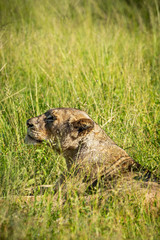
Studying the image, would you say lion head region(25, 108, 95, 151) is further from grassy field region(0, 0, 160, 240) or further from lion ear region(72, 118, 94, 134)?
grassy field region(0, 0, 160, 240)

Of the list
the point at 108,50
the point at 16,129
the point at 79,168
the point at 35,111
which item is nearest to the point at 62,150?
the point at 79,168

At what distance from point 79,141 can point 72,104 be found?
1.50 m

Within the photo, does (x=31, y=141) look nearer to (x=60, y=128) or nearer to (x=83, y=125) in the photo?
(x=60, y=128)

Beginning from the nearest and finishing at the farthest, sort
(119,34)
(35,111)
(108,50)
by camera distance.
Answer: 1. (35,111)
2. (108,50)
3. (119,34)

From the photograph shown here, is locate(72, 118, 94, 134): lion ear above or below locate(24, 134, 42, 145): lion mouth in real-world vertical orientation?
above

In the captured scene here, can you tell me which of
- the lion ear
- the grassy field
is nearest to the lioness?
the lion ear

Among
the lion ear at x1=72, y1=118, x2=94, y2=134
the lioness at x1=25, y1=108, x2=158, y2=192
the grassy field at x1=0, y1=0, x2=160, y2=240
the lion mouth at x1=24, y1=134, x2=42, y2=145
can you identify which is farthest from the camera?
the lion mouth at x1=24, y1=134, x2=42, y2=145

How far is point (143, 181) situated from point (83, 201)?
30.1 inches

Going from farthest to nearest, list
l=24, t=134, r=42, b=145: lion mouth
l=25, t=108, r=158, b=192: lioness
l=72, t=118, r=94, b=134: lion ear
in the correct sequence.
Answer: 1. l=24, t=134, r=42, b=145: lion mouth
2. l=72, t=118, r=94, b=134: lion ear
3. l=25, t=108, r=158, b=192: lioness

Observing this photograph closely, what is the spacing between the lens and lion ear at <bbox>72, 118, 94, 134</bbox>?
443cm

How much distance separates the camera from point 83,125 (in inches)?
175

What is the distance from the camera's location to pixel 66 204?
142 inches

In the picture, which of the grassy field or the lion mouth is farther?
the lion mouth

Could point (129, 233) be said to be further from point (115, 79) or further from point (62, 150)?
point (115, 79)
